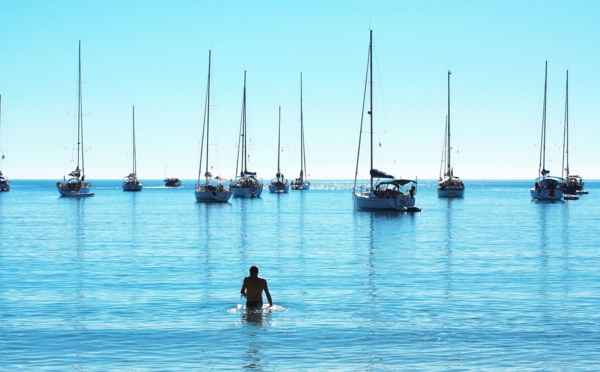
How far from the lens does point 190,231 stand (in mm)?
58844

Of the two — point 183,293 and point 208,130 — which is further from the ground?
point 208,130

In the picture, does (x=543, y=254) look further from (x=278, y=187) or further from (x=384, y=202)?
(x=278, y=187)

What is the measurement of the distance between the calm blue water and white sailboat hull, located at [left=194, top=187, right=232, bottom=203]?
170ft

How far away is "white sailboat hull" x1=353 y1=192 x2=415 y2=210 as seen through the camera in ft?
257

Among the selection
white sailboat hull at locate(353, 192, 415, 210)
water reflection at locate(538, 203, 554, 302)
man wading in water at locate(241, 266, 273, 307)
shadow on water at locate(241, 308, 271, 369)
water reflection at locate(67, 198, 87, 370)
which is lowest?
water reflection at locate(67, 198, 87, 370)

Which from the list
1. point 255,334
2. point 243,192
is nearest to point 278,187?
point 243,192

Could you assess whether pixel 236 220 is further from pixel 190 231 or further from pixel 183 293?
pixel 183 293

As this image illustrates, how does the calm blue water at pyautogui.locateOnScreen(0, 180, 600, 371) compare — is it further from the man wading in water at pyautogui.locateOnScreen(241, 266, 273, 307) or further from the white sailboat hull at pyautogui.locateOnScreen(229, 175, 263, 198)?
the white sailboat hull at pyautogui.locateOnScreen(229, 175, 263, 198)

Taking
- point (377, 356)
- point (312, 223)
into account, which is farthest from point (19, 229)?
point (377, 356)

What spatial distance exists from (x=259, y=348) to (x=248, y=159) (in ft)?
346

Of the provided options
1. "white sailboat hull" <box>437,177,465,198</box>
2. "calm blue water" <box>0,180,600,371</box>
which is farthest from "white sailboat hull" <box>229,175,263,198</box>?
"calm blue water" <box>0,180,600,371</box>

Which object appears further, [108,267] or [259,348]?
[108,267]

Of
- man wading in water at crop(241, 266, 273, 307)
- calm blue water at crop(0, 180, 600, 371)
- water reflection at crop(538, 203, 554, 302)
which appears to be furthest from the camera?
water reflection at crop(538, 203, 554, 302)

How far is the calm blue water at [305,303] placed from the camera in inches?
705
